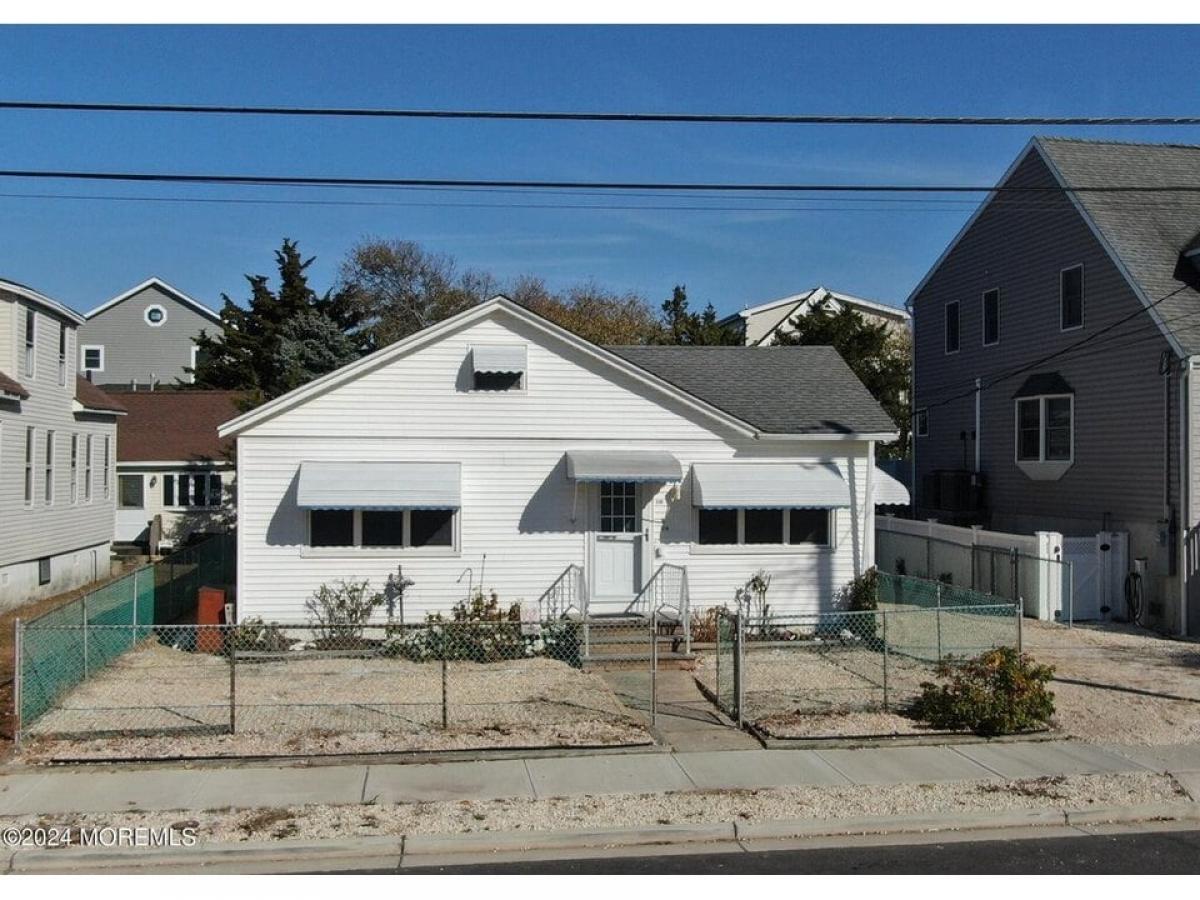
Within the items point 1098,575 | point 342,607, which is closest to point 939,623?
point 1098,575

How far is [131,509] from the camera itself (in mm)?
33344

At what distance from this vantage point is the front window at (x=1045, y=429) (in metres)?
22.8

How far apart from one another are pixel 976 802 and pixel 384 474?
32.5ft

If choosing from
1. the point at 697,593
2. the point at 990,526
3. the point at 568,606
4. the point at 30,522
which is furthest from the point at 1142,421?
the point at 30,522

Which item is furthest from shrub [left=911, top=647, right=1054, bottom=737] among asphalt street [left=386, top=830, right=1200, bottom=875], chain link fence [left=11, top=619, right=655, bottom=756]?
chain link fence [left=11, top=619, right=655, bottom=756]

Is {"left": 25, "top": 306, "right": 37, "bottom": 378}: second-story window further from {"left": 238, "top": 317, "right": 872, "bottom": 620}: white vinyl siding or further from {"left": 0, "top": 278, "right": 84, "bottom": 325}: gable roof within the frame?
{"left": 238, "top": 317, "right": 872, "bottom": 620}: white vinyl siding

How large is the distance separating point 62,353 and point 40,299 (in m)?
2.22

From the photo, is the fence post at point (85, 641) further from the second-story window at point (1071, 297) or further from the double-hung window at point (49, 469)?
the second-story window at point (1071, 297)

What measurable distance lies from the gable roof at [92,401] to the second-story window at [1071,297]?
2110 cm

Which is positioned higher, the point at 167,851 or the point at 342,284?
the point at 342,284

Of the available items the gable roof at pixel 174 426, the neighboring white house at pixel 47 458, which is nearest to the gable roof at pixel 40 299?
the neighboring white house at pixel 47 458

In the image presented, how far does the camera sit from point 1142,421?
20.2m

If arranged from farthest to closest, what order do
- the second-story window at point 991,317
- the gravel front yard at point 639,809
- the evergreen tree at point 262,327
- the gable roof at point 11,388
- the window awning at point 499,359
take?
the evergreen tree at point 262,327 < the second-story window at point 991,317 < the gable roof at point 11,388 < the window awning at point 499,359 < the gravel front yard at point 639,809

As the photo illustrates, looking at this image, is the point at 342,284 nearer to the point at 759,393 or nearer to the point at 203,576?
the point at 203,576
